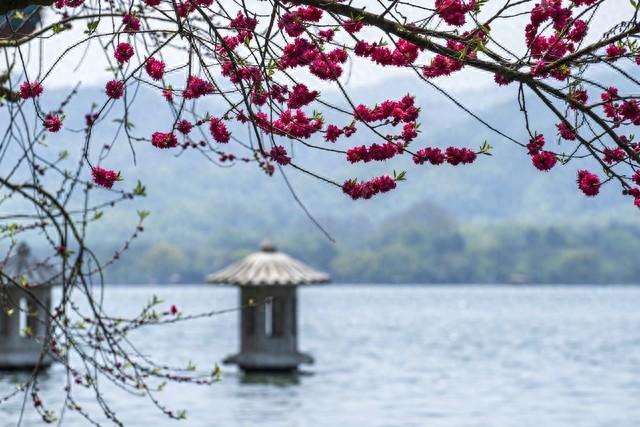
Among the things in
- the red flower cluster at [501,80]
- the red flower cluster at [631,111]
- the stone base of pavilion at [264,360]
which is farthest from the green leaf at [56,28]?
the stone base of pavilion at [264,360]

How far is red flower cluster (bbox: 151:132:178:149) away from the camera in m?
6.11

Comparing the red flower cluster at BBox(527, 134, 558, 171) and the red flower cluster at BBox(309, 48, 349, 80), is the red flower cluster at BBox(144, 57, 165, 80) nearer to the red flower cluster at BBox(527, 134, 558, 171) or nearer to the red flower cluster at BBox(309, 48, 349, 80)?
the red flower cluster at BBox(309, 48, 349, 80)

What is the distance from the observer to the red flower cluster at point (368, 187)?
5.85 metres

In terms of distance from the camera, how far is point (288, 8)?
5902mm

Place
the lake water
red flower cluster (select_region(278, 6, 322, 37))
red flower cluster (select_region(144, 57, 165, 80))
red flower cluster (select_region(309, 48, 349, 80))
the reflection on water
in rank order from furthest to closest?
the reflection on water, the lake water, red flower cluster (select_region(144, 57, 165, 80)), red flower cluster (select_region(309, 48, 349, 80)), red flower cluster (select_region(278, 6, 322, 37))

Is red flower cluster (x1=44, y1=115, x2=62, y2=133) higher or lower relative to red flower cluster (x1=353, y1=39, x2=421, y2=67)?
lower

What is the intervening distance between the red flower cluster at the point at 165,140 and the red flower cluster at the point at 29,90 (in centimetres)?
55

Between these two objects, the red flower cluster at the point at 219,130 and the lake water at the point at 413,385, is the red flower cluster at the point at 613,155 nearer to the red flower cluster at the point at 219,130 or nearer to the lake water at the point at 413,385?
the red flower cluster at the point at 219,130

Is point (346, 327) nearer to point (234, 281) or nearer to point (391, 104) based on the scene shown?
point (234, 281)

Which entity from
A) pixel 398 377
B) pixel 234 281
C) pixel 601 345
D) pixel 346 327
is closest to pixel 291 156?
pixel 234 281

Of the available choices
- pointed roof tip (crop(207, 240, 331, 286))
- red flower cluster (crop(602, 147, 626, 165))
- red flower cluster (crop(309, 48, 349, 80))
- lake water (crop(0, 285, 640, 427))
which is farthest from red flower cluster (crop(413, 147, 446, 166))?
pointed roof tip (crop(207, 240, 331, 286))

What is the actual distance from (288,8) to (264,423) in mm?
13523

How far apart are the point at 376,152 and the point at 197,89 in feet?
2.79

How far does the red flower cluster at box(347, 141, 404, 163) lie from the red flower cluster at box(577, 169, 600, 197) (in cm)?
80
